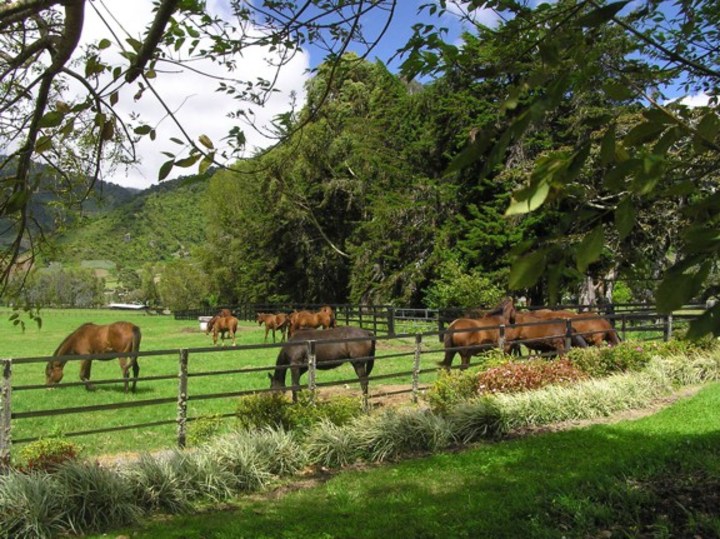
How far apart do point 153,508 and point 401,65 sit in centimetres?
495

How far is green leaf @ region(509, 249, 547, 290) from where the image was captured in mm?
1171

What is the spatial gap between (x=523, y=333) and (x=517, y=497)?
821 cm

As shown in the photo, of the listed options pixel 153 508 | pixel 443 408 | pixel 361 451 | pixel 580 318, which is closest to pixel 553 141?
pixel 580 318

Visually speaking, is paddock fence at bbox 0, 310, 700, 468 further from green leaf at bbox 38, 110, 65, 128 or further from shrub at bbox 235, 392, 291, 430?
green leaf at bbox 38, 110, 65, 128

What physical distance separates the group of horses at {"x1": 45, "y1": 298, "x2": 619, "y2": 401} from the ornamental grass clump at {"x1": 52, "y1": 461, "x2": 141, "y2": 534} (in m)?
3.93

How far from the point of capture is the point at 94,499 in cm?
554

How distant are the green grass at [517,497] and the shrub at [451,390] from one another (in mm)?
1702

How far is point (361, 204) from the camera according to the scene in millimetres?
35844

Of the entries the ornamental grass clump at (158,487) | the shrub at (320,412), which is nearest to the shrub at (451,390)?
the shrub at (320,412)

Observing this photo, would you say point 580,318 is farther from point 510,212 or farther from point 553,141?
point 553,141

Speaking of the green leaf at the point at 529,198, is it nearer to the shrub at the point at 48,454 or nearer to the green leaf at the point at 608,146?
the green leaf at the point at 608,146

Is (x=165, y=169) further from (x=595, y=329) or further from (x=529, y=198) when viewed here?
(x=595, y=329)

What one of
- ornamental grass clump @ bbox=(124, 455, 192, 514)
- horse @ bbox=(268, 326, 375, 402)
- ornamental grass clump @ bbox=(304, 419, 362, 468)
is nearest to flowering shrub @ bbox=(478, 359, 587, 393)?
horse @ bbox=(268, 326, 375, 402)

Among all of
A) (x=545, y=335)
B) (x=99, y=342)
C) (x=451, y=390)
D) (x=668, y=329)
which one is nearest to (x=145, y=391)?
(x=99, y=342)
